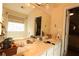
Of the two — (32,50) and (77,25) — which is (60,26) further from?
(32,50)

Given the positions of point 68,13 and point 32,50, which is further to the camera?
point 68,13

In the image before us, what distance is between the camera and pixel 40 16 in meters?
1.50

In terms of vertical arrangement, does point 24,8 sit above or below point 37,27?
above

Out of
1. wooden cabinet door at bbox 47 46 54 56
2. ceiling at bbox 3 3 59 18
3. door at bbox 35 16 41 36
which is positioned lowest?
wooden cabinet door at bbox 47 46 54 56

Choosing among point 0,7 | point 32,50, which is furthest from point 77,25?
point 0,7

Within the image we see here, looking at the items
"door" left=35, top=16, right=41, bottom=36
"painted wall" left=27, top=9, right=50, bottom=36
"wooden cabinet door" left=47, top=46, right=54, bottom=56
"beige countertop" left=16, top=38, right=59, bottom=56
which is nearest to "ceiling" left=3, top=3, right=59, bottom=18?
"painted wall" left=27, top=9, right=50, bottom=36

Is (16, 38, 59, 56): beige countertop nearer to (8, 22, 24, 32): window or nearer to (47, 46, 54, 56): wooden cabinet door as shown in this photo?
(47, 46, 54, 56): wooden cabinet door

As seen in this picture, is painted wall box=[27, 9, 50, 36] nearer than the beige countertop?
No

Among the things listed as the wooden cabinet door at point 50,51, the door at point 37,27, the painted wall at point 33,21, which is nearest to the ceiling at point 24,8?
the painted wall at point 33,21

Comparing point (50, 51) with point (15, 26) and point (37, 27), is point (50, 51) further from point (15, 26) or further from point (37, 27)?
point (15, 26)

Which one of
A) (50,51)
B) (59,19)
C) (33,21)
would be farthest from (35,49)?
(59,19)

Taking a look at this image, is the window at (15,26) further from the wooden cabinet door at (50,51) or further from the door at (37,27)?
the wooden cabinet door at (50,51)

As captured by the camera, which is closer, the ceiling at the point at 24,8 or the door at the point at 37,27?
the ceiling at the point at 24,8

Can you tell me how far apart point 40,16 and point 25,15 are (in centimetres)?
20
